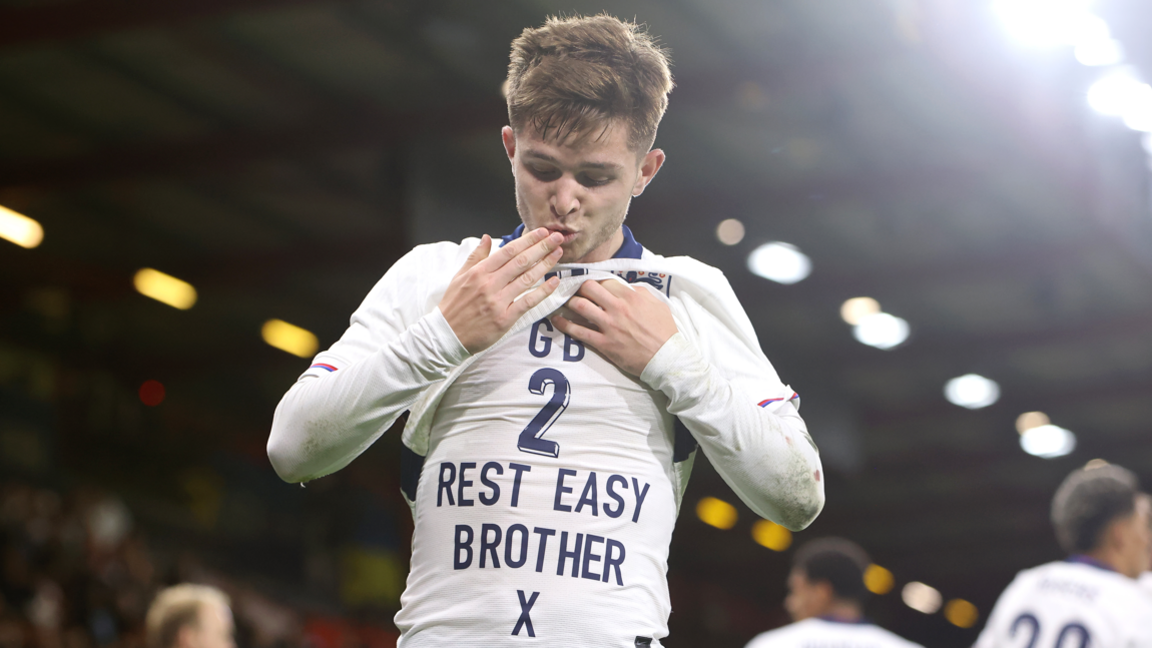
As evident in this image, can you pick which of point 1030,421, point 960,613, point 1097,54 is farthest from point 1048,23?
point 960,613

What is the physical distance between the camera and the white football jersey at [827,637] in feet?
18.8

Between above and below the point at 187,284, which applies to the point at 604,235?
below

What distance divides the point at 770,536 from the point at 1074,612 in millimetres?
23964

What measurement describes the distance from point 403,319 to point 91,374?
18264 millimetres

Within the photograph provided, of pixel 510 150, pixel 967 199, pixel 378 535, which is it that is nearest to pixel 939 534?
pixel 378 535

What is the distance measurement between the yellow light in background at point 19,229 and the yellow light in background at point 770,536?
17964 millimetres

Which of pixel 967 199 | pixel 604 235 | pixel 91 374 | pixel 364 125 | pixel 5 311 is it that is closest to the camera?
pixel 604 235

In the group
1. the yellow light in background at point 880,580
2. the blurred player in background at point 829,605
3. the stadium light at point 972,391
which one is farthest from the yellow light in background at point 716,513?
the blurred player in background at point 829,605

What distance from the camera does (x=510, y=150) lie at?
262 centimetres

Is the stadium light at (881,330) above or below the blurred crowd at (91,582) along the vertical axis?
above

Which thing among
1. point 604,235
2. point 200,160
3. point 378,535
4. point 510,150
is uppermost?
point 200,160

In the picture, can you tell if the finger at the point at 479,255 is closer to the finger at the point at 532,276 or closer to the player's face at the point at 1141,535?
the finger at the point at 532,276

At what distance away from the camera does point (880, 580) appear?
3034 centimetres

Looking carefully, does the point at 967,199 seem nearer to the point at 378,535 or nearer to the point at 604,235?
the point at 604,235
